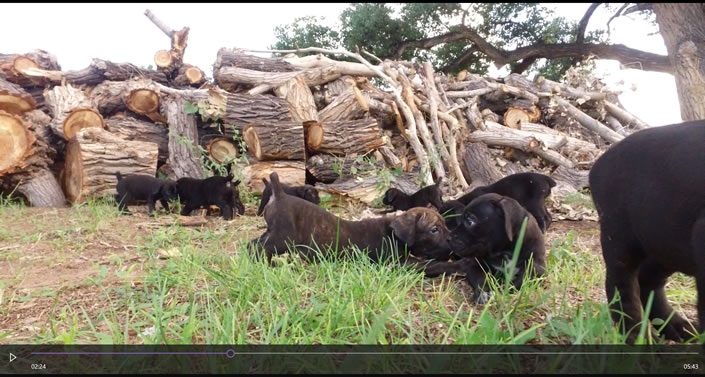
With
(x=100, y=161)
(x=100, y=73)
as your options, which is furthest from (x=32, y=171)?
(x=100, y=73)

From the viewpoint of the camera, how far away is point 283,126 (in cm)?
835

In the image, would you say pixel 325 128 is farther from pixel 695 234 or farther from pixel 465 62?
pixel 465 62

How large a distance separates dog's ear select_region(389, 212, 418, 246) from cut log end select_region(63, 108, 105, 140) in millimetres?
7670

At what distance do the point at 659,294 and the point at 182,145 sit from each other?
875cm

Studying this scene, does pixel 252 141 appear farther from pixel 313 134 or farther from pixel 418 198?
pixel 418 198

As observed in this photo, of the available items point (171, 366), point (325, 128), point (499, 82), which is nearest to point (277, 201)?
point (171, 366)

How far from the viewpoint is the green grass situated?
2.14 metres

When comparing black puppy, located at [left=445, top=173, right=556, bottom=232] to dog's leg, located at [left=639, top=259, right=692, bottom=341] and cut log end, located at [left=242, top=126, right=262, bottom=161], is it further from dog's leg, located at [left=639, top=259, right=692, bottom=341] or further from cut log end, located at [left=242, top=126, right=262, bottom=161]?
cut log end, located at [left=242, top=126, right=262, bottom=161]

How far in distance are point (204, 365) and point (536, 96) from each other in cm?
1157

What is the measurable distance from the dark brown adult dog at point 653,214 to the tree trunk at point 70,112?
949 centimetres

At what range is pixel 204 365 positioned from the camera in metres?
1.89

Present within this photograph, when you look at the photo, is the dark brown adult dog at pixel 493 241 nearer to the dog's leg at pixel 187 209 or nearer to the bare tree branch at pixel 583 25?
the dog's leg at pixel 187 209

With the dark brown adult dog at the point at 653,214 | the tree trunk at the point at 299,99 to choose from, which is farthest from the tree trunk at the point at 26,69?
the dark brown adult dog at the point at 653,214

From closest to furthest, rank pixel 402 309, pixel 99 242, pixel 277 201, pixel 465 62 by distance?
pixel 402 309 < pixel 277 201 < pixel 99 242 < pixel 465 62
